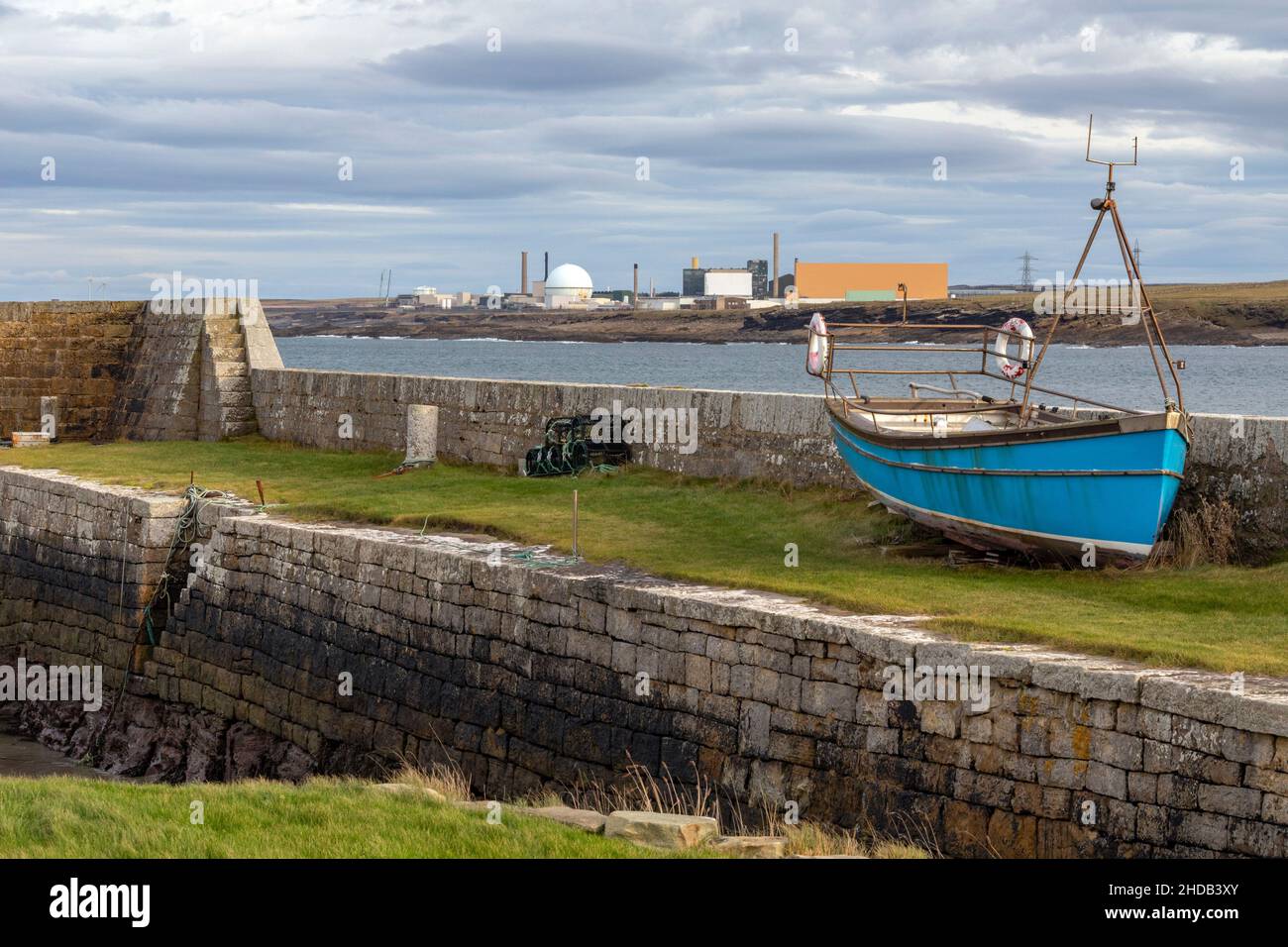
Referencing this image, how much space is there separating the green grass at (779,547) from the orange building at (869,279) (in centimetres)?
10131

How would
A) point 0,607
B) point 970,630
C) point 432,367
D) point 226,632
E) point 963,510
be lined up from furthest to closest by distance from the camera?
1. point 432,367
2. point 0,607
3. point 226,632
4. point 963,510
5. point 970,630

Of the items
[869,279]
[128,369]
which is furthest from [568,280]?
[128,369]

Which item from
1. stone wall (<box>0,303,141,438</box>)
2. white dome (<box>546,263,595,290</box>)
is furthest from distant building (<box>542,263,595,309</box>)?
stone wall (<box>0,303,141,438</box>)

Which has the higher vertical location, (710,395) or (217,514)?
(710,395)

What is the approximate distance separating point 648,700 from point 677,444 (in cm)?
611

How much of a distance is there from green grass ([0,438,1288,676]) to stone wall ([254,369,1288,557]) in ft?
0.89

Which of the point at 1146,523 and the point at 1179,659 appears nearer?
the point at 1179,659

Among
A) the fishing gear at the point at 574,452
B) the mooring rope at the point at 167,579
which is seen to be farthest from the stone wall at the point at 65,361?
the fishing gear at the point at 574,452

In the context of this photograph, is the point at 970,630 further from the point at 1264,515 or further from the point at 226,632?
the point at 226,632

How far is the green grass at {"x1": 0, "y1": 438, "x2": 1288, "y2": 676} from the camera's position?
8.80 meters

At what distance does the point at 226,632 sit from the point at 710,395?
518cm
